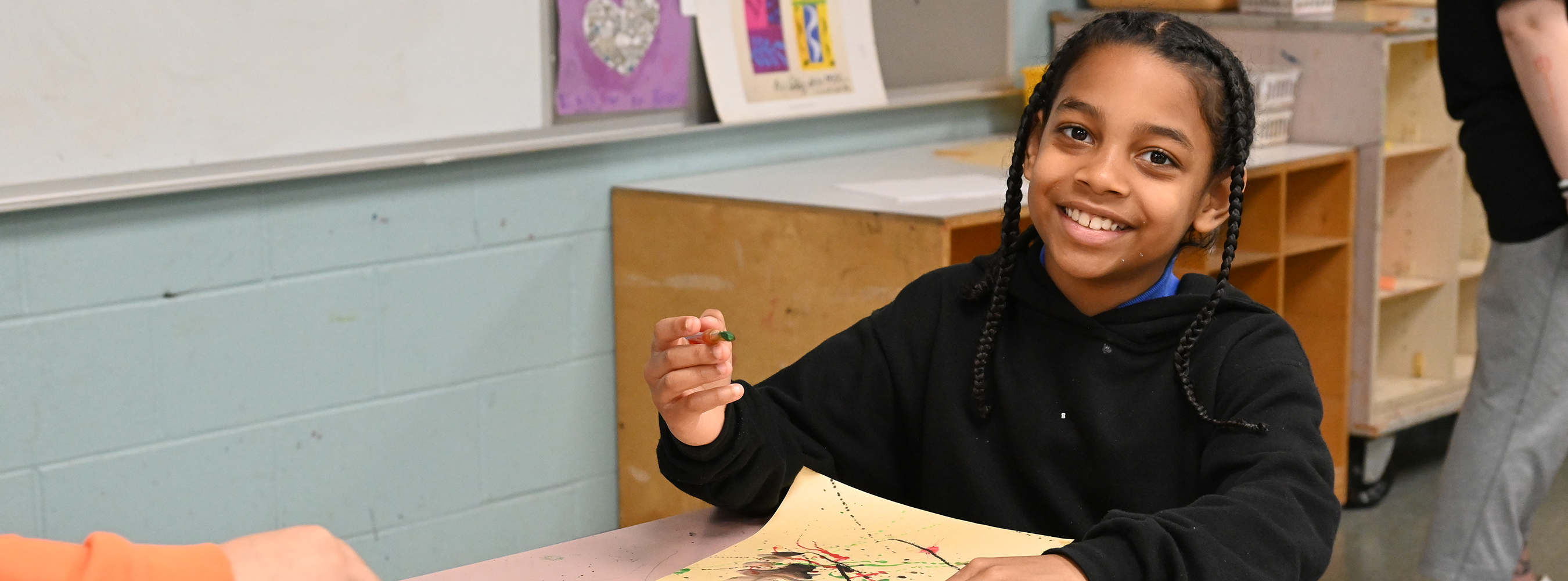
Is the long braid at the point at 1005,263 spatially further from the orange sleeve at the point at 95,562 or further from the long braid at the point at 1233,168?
the orange sleeve at the point at 95,562

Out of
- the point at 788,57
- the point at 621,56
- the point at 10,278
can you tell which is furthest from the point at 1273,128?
the point at 10,278

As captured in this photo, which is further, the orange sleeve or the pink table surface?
the pink table surface

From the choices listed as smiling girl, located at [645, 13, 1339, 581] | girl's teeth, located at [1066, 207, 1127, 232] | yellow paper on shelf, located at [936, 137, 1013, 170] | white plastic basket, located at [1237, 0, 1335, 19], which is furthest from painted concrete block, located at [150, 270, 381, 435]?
white plastic basket, located at [1237, 0, 1335, 19]

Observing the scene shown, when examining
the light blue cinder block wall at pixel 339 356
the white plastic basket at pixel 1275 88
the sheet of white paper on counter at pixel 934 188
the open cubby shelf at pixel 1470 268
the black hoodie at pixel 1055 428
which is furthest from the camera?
the open cubby shelf at pixel 1470 268

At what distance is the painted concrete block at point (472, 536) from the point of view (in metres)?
2.35

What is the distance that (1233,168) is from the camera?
1103 mm

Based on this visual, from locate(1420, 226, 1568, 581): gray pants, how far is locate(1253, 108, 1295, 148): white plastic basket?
1.94 ft

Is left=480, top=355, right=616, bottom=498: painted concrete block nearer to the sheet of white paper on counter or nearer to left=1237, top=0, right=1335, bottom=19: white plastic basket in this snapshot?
the sheet of white paper on counter

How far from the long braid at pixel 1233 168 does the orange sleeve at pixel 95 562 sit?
676 millimetres

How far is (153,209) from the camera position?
200 cm

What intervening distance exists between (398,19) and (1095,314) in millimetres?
1361

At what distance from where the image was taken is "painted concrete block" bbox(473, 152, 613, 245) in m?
2.33

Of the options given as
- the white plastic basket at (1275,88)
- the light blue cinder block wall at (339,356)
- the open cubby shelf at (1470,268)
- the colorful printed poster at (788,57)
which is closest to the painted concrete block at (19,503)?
the light blue cinder block wall at (339,356)

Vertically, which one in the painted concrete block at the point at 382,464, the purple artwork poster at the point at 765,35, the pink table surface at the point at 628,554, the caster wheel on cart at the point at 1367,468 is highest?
the purple artwork poster at the point at 765,35
